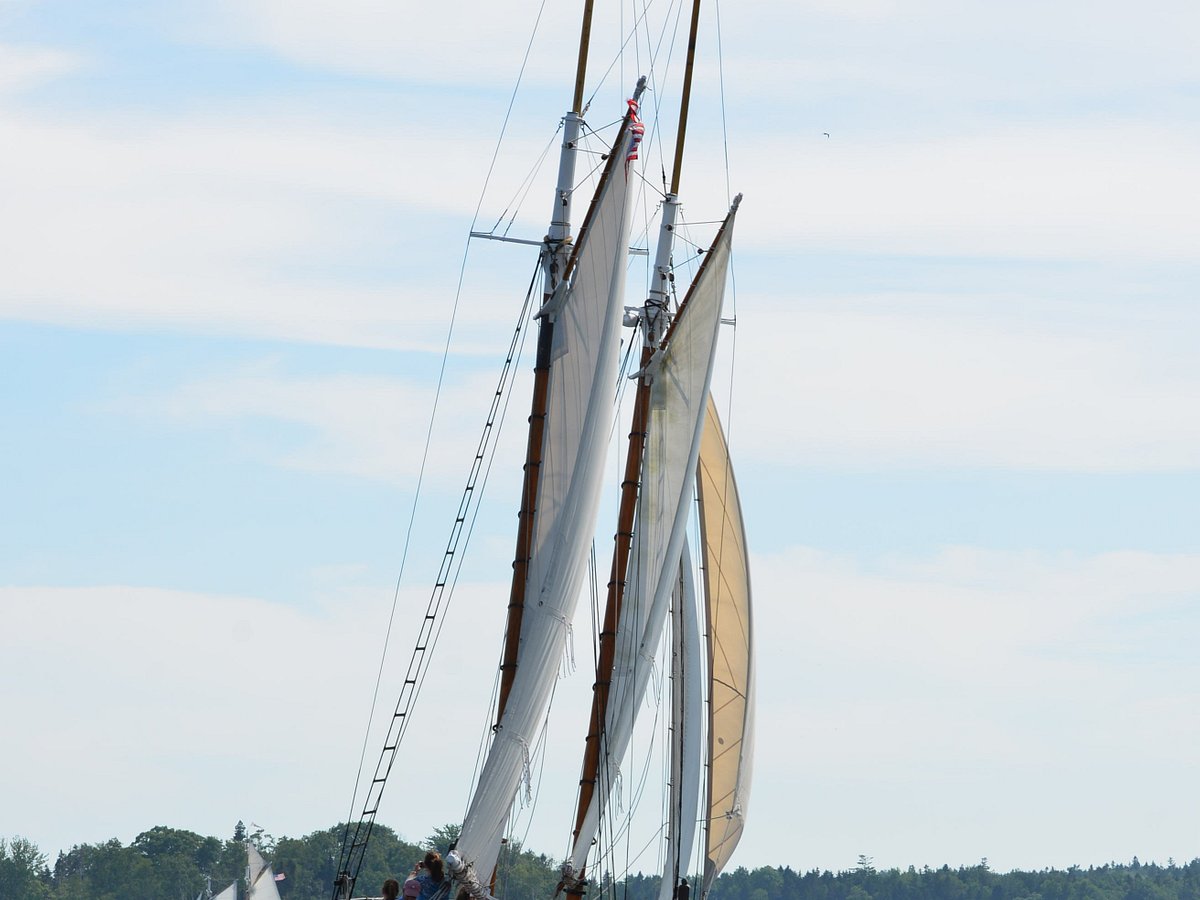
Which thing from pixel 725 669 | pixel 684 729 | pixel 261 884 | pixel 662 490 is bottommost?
pixel 684 729

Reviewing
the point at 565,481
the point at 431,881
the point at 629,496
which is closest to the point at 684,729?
the point at 629,496

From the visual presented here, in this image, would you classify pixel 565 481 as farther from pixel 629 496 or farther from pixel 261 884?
pixel 261 884

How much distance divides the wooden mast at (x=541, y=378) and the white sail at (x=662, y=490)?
2.17m

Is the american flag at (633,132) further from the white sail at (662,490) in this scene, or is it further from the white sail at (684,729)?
the white sail at (684,729)

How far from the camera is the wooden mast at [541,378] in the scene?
41312mm

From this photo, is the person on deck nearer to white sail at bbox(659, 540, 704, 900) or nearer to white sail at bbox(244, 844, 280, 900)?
white sail at bbox(659, 540, 704, 900)

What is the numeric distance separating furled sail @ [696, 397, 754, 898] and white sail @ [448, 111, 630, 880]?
6760 mm

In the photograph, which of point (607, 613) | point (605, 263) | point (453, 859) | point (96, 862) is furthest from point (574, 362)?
point (96, 862)

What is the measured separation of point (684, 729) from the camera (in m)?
47.7

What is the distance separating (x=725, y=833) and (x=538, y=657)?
8999 mm

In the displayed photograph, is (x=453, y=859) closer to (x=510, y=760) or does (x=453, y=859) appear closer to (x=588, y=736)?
(x=510, y=760)

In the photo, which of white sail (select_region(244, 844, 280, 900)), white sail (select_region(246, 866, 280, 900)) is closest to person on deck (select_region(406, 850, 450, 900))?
white sail (select_region(244, 844, 280, 900))

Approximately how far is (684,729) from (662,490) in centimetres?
604

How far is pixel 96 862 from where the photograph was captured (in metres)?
189
